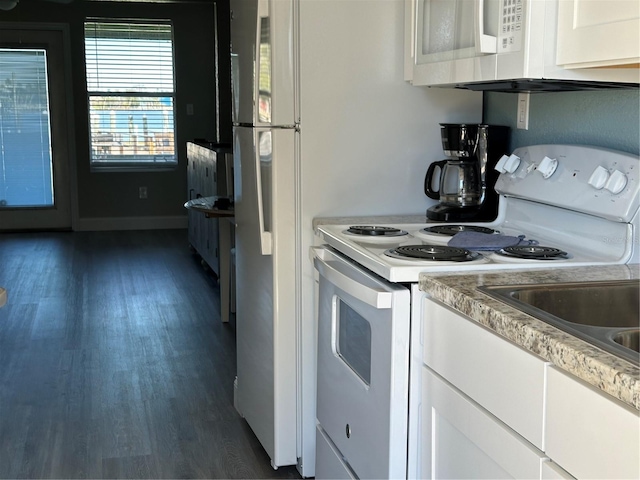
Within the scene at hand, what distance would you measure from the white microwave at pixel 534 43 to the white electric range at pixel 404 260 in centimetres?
24

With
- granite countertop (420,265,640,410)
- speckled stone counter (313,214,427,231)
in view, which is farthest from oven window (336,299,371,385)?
speckled stone counter (313,214,427,231)

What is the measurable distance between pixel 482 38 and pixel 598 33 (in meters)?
0.36

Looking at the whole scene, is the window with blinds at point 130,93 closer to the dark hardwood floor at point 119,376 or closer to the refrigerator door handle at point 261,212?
the dark hardwood floor at point 119,376

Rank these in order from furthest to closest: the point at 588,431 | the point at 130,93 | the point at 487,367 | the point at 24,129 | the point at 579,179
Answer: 1. the point at 130,93
2. the point at 24,129
3. the point at 579,179
4. the point at 487,367
5. the point at 588,431

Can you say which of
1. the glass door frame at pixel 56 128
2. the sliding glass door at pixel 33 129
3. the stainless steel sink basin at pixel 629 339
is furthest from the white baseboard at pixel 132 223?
the stainless steel sink basin at pixel 629 339

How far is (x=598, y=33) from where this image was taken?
5.02 ft

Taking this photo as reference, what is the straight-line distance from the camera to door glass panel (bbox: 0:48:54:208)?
8000 mm

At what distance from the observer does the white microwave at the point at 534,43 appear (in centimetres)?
150

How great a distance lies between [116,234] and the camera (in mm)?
8180

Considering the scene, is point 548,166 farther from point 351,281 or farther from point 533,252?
point 351,281

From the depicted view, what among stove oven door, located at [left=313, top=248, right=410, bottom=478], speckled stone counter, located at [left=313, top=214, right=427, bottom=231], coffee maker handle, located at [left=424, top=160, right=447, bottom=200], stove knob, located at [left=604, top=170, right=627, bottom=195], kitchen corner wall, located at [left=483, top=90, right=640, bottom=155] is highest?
kitchen corner wall, located at [left=483, top=90, right=640, bottom=155]

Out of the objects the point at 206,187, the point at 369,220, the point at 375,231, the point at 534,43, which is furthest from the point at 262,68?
the point at 206,187

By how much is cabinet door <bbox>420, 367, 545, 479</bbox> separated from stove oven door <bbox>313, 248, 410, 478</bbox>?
7cm

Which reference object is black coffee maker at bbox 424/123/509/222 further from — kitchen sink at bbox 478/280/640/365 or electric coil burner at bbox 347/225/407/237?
kitchen sink at bbox 478/280/640/365
